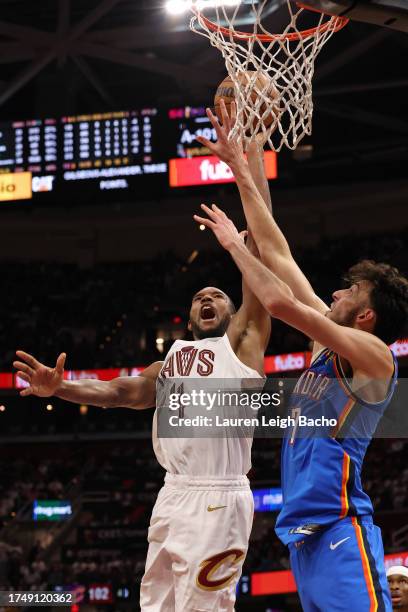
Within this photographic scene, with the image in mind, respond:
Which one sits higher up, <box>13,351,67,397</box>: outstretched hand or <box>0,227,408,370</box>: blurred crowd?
<box>0,227,408,370</box>: blurred crowd

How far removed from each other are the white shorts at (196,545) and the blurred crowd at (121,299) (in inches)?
487

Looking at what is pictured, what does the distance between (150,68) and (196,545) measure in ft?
42.0

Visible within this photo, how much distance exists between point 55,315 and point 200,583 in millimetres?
15221

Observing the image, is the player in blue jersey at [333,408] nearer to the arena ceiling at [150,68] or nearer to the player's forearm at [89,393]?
the player's forearm at [89,393]

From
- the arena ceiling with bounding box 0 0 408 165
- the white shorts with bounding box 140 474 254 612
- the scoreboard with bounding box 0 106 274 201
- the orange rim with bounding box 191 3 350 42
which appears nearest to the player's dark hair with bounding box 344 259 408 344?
the white shorts with bounding box 140 474 254 612

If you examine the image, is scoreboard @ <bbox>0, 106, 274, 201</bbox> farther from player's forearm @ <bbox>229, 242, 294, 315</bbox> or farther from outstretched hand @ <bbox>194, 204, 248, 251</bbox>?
player's forearm @ <bbox>229, 242, 294, 315</bbox>

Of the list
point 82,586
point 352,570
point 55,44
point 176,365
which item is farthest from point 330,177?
point 352,570

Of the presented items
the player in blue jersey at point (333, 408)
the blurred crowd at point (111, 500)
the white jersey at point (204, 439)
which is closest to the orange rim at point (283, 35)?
the player in blue jersey at point (333, 408)

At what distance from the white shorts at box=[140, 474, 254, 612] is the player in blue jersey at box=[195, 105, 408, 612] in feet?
2.41

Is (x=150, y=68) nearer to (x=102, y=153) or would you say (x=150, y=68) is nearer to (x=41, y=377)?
(x=102, y=153)

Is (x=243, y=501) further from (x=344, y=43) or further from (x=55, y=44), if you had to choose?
(x=344, y=43)

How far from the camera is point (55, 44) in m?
15.2

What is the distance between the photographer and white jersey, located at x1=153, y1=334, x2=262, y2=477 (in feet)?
13.9

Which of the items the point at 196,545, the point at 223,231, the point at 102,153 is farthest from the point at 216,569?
the point at 102,153
